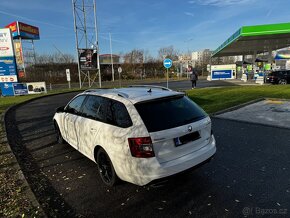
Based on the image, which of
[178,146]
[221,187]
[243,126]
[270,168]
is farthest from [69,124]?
[243,126]

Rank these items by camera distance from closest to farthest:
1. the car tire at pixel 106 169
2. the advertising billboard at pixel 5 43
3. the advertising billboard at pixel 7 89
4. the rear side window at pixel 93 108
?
1. the car tire at pixel 106 169
2. the rear side window at pixel 93 108
3. the advertising billboard at pixel 5 43
4. the advertising billboard at pixel 7 89

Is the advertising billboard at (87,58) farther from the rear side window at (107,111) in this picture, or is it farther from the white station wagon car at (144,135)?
the white station wagon car at (144,135)

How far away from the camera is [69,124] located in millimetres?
5098

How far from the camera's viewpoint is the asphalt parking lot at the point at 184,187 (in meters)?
3.10

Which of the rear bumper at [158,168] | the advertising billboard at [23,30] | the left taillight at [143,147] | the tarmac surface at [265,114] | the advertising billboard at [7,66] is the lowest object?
the tarmac surface at [265,114]

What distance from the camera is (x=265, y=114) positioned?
8.52 m

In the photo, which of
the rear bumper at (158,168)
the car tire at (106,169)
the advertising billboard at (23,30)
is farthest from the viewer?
the advertising billboard at (23,30)

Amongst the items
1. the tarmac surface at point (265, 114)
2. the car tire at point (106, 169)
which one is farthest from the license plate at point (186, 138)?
the tarmac surface at point (265, 114)

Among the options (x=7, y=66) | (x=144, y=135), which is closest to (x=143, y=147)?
(x=144, y=135)

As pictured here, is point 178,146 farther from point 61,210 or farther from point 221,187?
point 61,210

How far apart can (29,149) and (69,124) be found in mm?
1770

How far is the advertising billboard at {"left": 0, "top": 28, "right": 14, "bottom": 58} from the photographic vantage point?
64.3 ft

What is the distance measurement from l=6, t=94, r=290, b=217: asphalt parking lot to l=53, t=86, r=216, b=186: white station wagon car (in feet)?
0.92

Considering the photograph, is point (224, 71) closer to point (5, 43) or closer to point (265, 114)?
point (265, 114)
